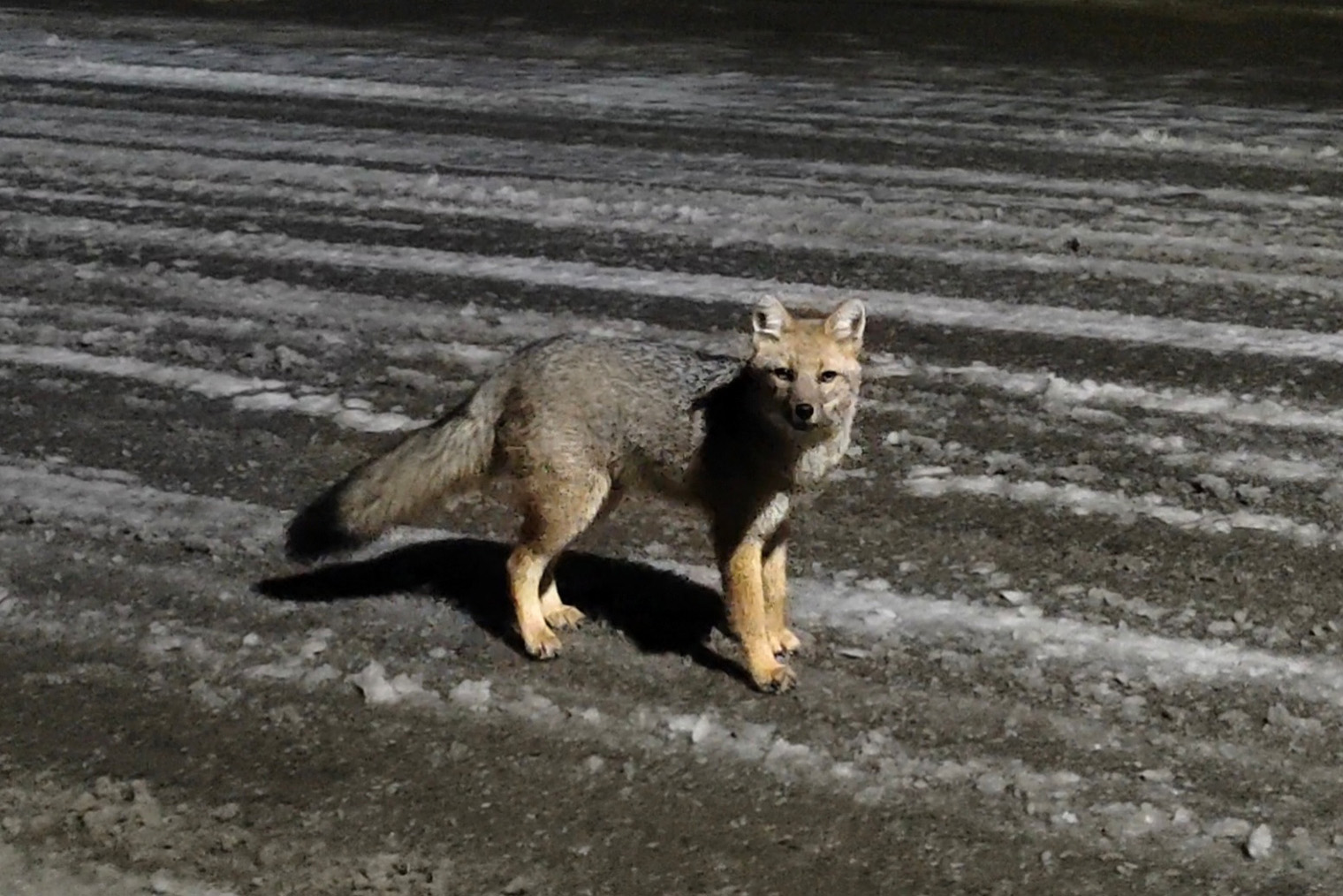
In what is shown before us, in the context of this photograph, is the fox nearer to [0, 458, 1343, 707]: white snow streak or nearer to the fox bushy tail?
the fox bushy tail

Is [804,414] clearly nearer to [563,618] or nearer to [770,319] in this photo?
[770,319]

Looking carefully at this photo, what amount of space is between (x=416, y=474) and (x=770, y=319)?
1127 mm

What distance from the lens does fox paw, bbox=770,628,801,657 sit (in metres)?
4.75

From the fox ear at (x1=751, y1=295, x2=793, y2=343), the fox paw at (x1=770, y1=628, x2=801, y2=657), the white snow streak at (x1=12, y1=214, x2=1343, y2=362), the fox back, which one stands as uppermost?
the fox ear at (x1=751, y1=295, x2=793, y2=343)

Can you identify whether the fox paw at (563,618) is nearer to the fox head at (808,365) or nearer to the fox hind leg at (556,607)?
the fox hind leg at (556,607)

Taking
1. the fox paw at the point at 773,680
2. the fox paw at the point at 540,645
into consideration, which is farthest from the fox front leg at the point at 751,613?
the fox paw at the point at 540,645

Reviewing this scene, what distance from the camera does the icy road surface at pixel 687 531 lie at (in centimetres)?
402

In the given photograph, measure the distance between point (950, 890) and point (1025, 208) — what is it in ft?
18.9

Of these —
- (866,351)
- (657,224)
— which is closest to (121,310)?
(657,224)

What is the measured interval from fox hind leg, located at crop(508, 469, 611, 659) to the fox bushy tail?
238mm

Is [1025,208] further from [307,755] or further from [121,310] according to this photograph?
[307,755]

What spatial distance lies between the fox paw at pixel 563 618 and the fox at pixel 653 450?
2 centimetres

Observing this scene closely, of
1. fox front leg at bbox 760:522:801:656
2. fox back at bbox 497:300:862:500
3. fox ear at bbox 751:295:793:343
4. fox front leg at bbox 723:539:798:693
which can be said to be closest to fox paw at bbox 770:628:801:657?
fox front leg at bbox 760:522:801:656

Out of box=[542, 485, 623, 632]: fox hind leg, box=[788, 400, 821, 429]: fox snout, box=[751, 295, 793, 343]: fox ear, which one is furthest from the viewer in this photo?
box=[542, 485, 623, 632]: fox hind leg
